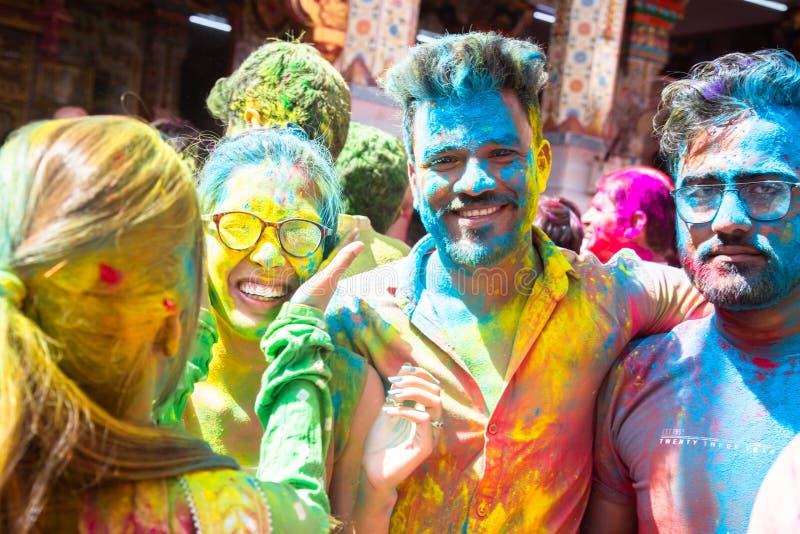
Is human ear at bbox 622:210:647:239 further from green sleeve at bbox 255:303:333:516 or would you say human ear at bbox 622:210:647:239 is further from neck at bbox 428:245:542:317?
green sleeve at bbox 255:303:333:516

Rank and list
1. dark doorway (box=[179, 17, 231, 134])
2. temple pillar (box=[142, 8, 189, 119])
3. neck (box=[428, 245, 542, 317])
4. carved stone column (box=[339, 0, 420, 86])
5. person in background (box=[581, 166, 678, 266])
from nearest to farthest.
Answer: neck (box=[428, 245, 542, 317]) < person in background (box=[581, 166, 678, 266]) < carved stone column (box=[339, 0, 420, 86]) < temple pillar (box=[142, 8, 189, 119]) < dark doorway (box=[179, 17, 231, 134])

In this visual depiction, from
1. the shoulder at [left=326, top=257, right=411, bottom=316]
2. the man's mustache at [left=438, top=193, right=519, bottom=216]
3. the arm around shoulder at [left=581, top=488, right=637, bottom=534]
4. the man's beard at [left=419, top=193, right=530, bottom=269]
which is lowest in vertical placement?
the arm around shoulder at [left=581, top=488, right=637, bottom=534]

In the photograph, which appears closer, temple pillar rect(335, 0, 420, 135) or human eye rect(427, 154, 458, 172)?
human eye rect(427, 154, 458, 172)

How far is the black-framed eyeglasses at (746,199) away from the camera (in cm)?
179

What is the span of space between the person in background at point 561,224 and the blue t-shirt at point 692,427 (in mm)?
1876

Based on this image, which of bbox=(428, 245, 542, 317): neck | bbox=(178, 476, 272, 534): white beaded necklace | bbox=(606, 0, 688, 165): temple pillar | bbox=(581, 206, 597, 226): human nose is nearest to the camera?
bbox=(178, 476, 272, 534): white beaded necklace

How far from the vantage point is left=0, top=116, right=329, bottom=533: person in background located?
1007 mm

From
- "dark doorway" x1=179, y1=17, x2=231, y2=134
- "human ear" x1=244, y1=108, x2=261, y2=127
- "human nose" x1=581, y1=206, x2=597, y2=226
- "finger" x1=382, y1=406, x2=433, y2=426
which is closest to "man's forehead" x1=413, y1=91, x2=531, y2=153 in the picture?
"finger" x1=382, y1=406, x2=433, y2=426

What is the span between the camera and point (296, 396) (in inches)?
64.8

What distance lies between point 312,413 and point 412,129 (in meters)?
0.75

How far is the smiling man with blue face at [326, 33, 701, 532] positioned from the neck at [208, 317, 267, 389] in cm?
19

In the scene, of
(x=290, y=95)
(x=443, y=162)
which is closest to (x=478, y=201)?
(x=443, y=162)

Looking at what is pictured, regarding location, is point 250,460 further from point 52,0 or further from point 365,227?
point 52,0

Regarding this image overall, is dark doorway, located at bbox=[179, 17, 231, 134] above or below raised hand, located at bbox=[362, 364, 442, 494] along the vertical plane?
above
